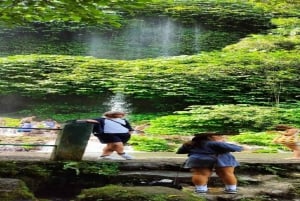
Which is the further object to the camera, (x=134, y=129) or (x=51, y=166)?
(x=134, y=129)

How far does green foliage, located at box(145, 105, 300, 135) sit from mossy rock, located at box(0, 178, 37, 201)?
2807mm

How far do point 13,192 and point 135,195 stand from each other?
4.02ft

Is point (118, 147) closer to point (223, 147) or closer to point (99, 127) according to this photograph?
point (99, 127)

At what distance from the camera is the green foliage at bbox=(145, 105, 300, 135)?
7328mm

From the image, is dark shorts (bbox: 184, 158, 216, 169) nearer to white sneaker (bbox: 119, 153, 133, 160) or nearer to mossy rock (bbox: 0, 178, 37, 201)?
white sneaker (bbox: 119, 153, 133, 160)

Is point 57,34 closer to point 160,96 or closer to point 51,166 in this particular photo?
point 160,96

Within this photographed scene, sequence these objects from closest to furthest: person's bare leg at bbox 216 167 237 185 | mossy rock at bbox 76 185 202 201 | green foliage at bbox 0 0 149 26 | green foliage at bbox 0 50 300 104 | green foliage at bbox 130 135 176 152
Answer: mossy rock at bbox 76 185 202 201
person's bare leg at bbox 216 167 237 185
green foliage at bbox 0 0 149 26
green foliage at bbox 130 135 176 152
green foliage at bbox 0 50 300 104

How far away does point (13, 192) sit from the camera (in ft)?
15.4

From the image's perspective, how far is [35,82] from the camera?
7.50 m

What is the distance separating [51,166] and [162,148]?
2.00 m

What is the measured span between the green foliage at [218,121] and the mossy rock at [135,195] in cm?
241

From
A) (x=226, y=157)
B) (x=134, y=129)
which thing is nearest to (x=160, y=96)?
(x=134, y=129)

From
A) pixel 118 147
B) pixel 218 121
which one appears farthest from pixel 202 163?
pixel 218 121

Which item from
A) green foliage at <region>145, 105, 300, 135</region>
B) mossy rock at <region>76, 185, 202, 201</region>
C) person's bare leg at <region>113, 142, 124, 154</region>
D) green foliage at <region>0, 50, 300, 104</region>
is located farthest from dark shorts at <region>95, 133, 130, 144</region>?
mossy rock at <region>76, 185, 202, 201</region>
